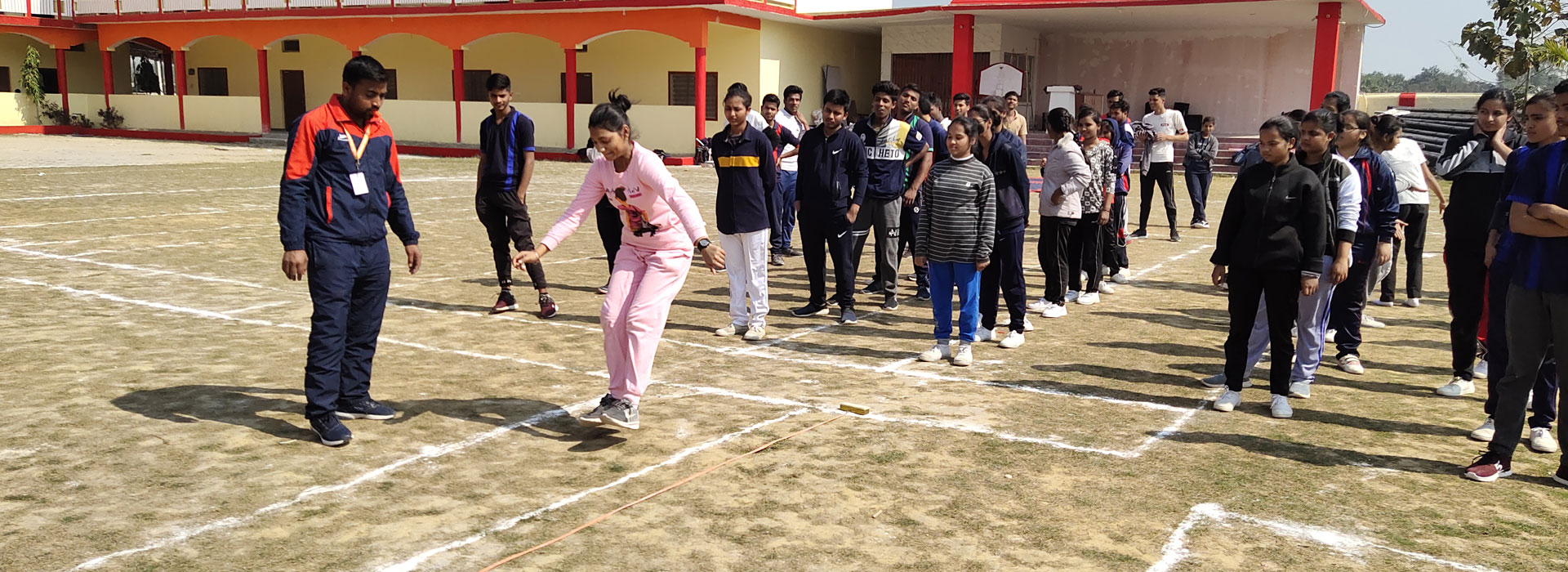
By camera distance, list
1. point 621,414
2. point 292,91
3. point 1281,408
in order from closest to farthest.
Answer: point 621,414 < point 1281,408 < point 292,91

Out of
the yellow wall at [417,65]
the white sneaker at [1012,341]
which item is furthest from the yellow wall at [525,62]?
the white sneaker at [1012,341]

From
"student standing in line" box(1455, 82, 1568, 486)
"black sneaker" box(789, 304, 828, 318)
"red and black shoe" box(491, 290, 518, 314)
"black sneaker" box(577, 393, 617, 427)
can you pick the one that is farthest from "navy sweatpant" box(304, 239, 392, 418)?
"student standing in line" box(1455, 82, 1568, 486)

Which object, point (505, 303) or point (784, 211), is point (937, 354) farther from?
point (784, 211)

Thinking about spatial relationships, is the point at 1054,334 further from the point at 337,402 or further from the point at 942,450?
the point at 337,402

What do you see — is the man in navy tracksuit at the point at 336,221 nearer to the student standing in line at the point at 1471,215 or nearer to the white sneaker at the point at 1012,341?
the white sneaker at the point at 1012,341

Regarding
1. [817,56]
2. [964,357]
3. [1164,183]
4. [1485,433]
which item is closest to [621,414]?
[964,357]

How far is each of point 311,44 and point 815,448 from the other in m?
34.8

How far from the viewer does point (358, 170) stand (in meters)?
5.38

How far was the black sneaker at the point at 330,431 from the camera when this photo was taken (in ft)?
17.2

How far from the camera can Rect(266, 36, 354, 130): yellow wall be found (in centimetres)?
3531

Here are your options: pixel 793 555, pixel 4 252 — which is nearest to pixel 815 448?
pixel 793 555

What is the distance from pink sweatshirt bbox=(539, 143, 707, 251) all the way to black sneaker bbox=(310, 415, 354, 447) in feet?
4.22

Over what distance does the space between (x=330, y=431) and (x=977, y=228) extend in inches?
155

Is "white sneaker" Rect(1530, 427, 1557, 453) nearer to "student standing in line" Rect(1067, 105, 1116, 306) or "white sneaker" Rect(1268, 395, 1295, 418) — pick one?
"white sneaker" Rect(1268, 395, 1295, 418)
